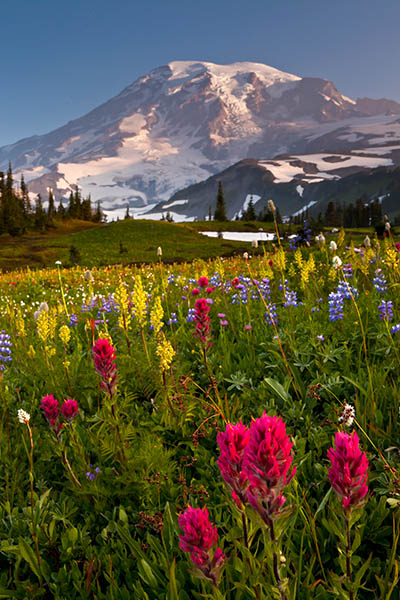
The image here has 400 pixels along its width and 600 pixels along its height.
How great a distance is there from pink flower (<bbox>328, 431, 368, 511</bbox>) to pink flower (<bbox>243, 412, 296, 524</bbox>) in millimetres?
203

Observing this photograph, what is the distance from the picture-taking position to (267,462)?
1.20 m

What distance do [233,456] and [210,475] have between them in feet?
6.66

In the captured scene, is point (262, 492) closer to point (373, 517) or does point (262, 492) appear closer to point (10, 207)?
point (373, 517)

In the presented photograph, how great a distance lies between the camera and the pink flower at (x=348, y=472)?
1282 mm

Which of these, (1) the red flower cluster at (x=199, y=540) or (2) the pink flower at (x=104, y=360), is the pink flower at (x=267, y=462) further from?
(2) the pink flower at (x=104, y=360)

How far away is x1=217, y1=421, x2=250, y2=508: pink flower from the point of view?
1299 millimetres

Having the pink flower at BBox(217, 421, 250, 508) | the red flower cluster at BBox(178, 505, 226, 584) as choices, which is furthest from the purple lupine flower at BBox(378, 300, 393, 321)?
the red flower cluster at BBox(178, 505, 226, 584)

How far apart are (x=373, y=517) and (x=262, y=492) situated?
6.17ft

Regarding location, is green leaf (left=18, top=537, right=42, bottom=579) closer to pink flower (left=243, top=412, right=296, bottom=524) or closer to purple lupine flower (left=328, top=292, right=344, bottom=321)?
pink flower (left=243, top=412, right=296, bottom=524)

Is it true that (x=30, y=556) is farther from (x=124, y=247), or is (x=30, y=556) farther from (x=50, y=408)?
(x=124, y=247)

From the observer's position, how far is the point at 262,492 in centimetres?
122

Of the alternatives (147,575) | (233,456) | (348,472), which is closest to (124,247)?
(147,575)

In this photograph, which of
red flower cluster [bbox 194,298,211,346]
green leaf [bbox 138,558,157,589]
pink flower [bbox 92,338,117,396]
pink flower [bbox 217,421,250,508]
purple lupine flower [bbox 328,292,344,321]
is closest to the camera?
pink flower [bbox 217,421,250,508]

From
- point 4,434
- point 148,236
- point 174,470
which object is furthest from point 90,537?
point 148,236
